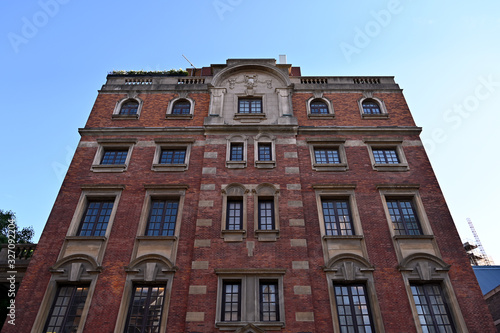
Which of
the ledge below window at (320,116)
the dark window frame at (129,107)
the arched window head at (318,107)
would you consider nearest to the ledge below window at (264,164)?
the ledge below window at (320,116)

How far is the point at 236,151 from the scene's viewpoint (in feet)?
64.6

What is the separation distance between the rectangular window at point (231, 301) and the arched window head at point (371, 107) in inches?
537

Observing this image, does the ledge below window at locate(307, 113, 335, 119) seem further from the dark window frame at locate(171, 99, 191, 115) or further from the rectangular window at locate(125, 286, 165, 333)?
the rectangular window at locate(125, 286, 165, 333)

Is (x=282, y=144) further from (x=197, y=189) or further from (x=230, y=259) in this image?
(x=230, y=259)

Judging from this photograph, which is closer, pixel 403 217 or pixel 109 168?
pixel 403 217

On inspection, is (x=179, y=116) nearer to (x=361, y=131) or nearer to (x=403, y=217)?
(x=361, y=131)

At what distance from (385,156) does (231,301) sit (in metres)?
11.8

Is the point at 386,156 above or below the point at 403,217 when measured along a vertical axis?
above

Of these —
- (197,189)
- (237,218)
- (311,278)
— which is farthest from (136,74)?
(311,278)

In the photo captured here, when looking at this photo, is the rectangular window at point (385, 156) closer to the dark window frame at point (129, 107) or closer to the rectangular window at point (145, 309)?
the rectangular window at point (145, 309)

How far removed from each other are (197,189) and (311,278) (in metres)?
7.21

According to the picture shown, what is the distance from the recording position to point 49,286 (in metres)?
14.8

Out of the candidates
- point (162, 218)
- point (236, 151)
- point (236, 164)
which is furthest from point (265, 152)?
point (162, 218)

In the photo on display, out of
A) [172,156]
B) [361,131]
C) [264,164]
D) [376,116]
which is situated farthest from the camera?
[376,116]
